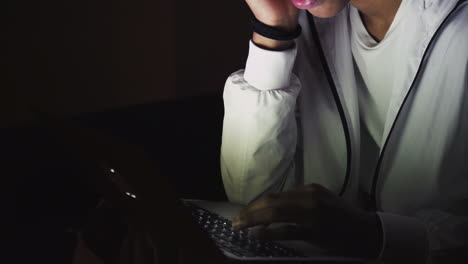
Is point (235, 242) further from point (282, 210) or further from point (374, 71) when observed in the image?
point (374, 71)

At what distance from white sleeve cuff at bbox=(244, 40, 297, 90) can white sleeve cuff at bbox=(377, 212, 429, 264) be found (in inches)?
11.5

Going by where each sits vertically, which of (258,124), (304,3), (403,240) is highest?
(304,3)

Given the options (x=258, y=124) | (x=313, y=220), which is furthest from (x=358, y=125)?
(x=313, y=220)

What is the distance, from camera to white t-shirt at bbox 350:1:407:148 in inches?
35.6

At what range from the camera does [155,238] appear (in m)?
0.49

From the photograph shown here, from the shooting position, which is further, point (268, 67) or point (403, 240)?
point (268, 67)

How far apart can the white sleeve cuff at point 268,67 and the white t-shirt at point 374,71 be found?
0.52 feet

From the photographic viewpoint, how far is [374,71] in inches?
37.1

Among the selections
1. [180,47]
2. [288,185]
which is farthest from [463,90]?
[180,47]

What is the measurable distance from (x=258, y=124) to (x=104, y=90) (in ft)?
1.96

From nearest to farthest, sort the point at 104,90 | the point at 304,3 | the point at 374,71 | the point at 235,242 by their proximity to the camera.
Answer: the point at 235,242
the point at 304,3
the point at 374,71
the point at 104,90

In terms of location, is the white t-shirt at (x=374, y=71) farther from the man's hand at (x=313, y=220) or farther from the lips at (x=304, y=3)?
the man's hand at (x=313, y=220)

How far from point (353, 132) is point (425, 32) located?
226mm

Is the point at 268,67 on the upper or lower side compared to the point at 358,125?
upper
